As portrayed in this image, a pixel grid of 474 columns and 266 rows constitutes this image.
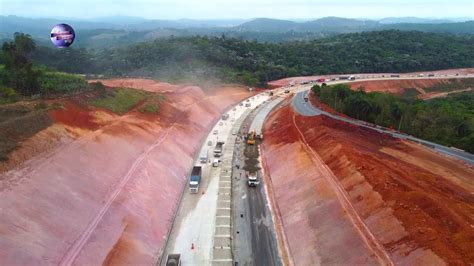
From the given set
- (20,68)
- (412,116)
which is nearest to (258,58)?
(412,116)

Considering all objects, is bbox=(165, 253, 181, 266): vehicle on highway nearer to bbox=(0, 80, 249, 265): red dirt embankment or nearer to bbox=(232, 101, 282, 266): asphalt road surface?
bbox=(0, 80, 249, 265): red dirt embankment

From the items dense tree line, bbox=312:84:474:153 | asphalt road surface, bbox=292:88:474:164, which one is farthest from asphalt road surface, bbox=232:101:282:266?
dense tree line, bbox=312:84:474:153

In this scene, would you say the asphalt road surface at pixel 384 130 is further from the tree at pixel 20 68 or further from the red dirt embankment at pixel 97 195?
the tree at pixel 20 68

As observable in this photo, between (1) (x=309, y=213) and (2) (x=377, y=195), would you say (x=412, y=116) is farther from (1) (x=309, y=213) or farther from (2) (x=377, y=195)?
(1) (x=309, y=213)

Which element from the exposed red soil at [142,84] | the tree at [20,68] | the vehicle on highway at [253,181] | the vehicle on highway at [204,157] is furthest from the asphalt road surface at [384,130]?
the tree at [20,68]

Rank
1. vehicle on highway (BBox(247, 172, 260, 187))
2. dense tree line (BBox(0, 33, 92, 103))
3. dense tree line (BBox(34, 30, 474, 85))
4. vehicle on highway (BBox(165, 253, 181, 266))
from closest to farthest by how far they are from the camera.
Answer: vehicle on highway (BBox(165, 253, 181, 266)) → vehicle on highway (BBox(247, 172, 260, 187)) → dense tree line (BBox(0, 33, 92, 103)) → dense tree line (BBox(34, 30, 474, 85))

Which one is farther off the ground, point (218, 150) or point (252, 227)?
point (218, 150)
